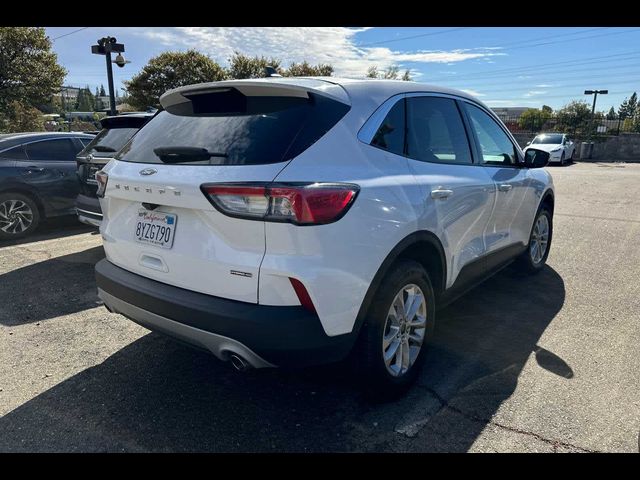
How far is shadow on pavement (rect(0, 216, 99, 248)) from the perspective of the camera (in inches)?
267

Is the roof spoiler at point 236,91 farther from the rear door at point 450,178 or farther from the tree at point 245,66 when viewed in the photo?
the tree at point 245,66

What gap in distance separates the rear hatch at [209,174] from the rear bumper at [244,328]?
2.8 inches

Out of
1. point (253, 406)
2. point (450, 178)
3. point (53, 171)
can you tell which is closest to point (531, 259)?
point (450, 178)

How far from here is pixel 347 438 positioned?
2.50 metres

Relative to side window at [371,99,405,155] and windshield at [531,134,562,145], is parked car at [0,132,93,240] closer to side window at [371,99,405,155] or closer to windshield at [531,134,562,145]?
side window at [371,99,405,155]

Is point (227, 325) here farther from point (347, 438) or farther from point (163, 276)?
point (347, 438)

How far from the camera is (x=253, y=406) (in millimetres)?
2785

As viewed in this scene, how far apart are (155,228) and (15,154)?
18.8ft
